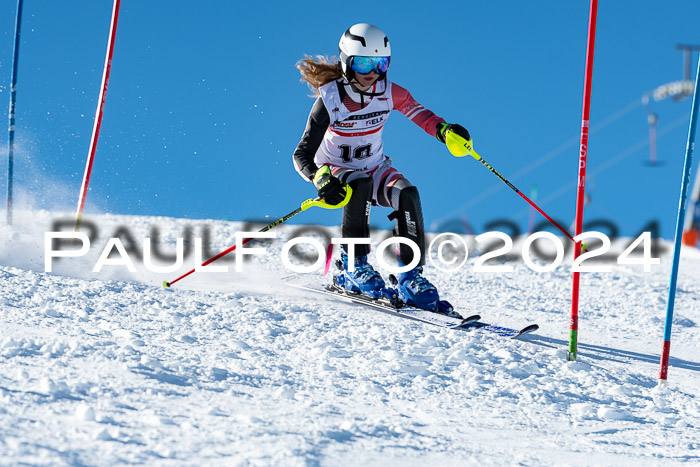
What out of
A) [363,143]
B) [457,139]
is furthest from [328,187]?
[457,139]

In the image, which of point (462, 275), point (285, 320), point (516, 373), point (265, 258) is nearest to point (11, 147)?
point (265, 258)

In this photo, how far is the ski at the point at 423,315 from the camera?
14.2 ft

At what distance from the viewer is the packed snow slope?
90.2 inches

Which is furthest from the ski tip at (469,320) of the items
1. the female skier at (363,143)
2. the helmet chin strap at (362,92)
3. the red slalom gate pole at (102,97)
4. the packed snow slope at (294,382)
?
the red slalom gate pole at (102,97)

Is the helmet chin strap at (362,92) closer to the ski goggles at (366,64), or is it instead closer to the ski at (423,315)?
the ski goggles at (366,64)

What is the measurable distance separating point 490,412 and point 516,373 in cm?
62

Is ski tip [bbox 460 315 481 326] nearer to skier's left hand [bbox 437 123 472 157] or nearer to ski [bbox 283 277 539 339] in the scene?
ski [bbox 283 277 539 339]

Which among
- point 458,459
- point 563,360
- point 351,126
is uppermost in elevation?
point 351,126

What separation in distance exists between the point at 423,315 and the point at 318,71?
1.72 m

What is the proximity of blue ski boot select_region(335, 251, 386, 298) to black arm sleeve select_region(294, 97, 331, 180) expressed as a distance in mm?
738

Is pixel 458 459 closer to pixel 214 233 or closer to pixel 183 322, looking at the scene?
pixel 183 322

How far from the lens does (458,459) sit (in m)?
2.39
